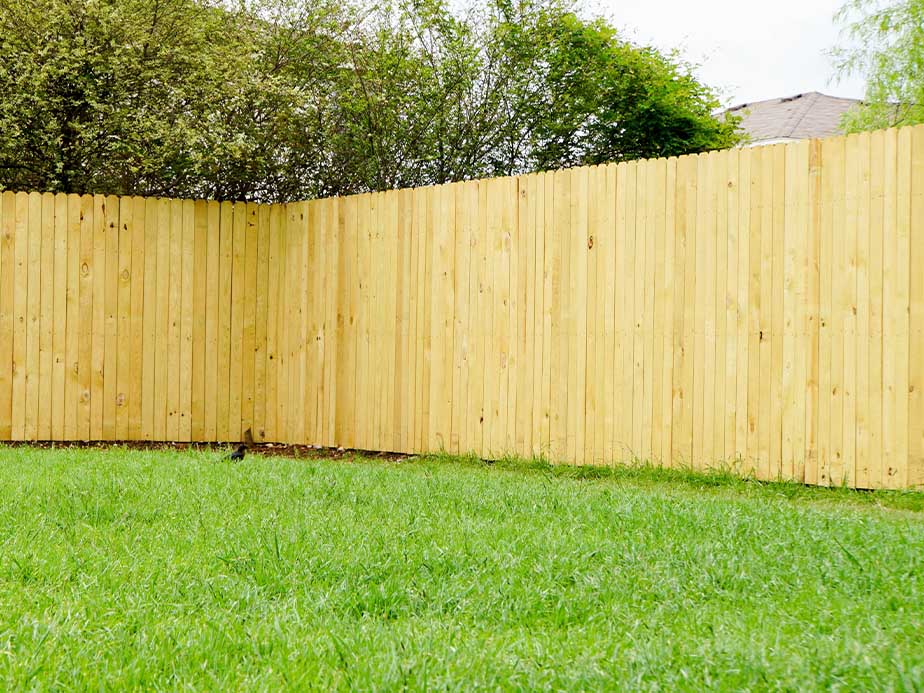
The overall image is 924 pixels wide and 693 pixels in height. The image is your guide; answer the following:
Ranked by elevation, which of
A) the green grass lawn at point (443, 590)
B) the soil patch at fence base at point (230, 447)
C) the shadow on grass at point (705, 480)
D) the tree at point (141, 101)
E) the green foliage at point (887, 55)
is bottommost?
the soil patch at fence base at point (230, 447)

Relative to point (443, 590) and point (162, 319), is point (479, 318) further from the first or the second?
point (443, 590)

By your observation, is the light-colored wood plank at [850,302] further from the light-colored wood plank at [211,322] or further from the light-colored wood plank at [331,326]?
the light-colored wood plank at [211,322]

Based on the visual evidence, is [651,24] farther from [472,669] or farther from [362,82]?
[472,669]

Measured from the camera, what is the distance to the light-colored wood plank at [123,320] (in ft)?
26.0

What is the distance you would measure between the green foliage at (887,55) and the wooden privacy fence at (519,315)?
7172mm

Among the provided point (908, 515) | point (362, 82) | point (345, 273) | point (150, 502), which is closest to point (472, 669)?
point (150, 502)

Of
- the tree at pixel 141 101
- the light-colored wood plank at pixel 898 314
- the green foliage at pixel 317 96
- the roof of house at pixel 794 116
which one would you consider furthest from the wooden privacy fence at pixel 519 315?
the roof of house at pixel 794 116

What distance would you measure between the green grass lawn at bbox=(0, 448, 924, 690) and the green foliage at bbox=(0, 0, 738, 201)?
4853 millimetres

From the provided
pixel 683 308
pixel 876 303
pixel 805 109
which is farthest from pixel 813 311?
pixel 805 109

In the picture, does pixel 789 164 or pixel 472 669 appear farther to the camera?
pixel 789 164

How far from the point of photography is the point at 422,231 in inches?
291

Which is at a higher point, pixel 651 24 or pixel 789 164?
pixel 651 24

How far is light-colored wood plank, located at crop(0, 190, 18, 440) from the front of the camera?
25.1ft

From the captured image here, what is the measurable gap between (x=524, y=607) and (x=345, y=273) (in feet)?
18.3
